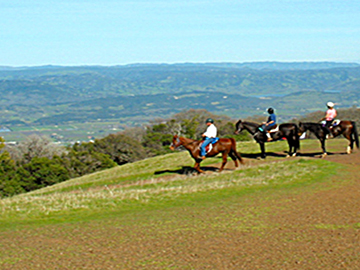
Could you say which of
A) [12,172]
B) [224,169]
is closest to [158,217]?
[224,169]

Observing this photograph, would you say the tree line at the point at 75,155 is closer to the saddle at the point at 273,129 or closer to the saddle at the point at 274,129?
the saddle at the point at 273,129

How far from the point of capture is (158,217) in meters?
13.9

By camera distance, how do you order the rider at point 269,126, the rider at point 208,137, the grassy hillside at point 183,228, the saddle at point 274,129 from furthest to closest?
the saddle at point 274,129 < the rider at point 269,126 < the rider at point 208,137 < the grassy hillside at point 183,228

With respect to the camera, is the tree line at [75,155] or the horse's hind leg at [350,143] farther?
the tree line at [75,155]

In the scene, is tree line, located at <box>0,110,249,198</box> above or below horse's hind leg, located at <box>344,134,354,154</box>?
below

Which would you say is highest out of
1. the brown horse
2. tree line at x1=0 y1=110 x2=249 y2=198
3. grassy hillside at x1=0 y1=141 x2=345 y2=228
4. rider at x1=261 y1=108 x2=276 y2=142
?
rider at x1=261 y1=108 x2=276 y2=142

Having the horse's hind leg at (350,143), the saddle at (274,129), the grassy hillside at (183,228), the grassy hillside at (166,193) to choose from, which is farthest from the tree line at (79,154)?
the horse's hind leg at (350,143)

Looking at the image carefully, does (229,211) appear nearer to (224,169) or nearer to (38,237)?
(38,237)

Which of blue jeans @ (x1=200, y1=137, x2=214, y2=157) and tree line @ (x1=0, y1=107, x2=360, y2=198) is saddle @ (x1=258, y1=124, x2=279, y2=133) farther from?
tree line @ (x1=0, y1=107, x2=360, y2=198)

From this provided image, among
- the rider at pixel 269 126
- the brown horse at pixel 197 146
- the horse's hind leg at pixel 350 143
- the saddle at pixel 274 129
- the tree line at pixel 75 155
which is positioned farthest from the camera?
the tree line at pixel 75 155

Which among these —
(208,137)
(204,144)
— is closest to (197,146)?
(204,144)

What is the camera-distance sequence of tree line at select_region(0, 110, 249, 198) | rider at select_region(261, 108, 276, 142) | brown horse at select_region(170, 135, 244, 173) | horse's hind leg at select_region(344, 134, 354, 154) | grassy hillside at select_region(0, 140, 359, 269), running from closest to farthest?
grassy hillside at select_region(0, 140, 359, 269)
brown horse at select_region(170, 135, 244, 173)
horse's hind leg at select_region(344, 134, 354, 154)
rider at select_region(261, 108, 276, 142)
tree line at select_region(0, 110, 249, 198)

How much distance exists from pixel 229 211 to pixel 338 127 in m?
12.5

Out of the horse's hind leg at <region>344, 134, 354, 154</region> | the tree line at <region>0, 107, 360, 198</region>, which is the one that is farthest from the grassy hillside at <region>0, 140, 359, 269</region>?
the tree line at <region>0, 107, 360, 198</region>
